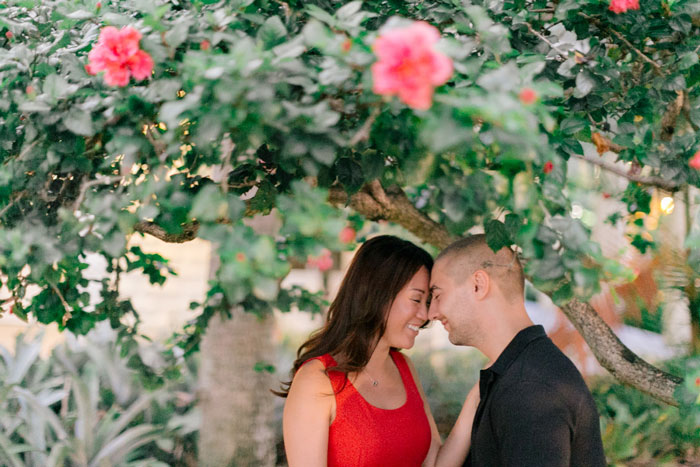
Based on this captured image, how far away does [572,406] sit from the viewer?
6.91 ft

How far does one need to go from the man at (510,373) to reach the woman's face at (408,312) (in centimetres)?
12

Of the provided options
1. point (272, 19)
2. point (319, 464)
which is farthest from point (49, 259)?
point (319, 464)

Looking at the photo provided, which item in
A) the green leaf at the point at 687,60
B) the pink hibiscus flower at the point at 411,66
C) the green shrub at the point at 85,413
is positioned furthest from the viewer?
the green shrub at the point at 85,413

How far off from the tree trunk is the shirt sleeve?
91.7 inches

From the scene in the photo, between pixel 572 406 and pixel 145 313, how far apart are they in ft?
22.9

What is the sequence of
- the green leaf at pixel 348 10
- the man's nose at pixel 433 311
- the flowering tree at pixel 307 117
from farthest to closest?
the man's nose at pixel 433 311 → the green leaf at pixel 348 10 → the flowering tree at pixel 307 117

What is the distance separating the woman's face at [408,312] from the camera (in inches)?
105

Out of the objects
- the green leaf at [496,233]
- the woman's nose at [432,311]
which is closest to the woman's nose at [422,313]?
the woman's nose at [432,311]

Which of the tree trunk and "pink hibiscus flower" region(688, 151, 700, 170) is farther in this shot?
the tree trunk

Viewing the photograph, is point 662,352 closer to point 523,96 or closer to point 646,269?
point 646,269

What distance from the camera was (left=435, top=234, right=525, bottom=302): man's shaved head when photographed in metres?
2.44

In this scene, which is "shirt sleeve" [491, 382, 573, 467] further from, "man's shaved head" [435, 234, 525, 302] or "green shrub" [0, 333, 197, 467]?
"green shrub" [0, 333, 197, 467]

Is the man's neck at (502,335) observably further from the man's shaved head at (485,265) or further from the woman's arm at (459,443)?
the woman's arm at (459,443)

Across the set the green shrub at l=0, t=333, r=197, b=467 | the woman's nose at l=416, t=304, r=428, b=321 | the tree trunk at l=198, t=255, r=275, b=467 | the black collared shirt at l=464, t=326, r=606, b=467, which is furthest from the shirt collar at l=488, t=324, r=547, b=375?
the green shrub at l=0, t=333, r=197, b=467
